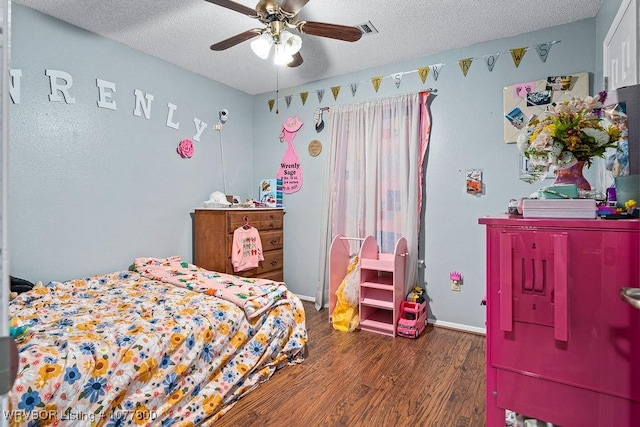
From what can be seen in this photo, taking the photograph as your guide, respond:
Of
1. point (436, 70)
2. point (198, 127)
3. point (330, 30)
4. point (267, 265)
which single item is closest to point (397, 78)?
point (436, 70)

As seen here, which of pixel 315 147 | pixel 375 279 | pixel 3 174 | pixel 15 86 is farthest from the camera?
pixel 315 147

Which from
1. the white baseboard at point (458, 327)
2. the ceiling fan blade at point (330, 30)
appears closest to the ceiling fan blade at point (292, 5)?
the ceiling fan blade at point (330, 30)

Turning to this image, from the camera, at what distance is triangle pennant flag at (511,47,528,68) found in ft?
9.11

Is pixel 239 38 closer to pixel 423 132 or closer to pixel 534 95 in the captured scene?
pixel 423 132

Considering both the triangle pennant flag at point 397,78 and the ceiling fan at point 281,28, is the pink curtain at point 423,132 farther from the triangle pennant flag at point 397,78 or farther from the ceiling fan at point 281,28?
the ceiling fan at point 281,28

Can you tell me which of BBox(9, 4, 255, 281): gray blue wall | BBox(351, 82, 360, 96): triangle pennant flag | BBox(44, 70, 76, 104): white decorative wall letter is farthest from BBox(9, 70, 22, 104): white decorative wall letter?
BBox(351, 82, 360, 96): triangle pennant flag

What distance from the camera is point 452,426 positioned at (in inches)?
69.1

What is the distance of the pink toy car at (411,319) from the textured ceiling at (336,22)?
2305mm

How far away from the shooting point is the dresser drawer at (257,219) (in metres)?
3.30

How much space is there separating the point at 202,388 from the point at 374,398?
39.5 inches

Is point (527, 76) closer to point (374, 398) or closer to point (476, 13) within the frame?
point (476, 13)

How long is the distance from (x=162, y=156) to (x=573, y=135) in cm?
323

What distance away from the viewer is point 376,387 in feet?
7.00

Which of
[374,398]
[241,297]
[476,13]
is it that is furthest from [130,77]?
[374,398]
